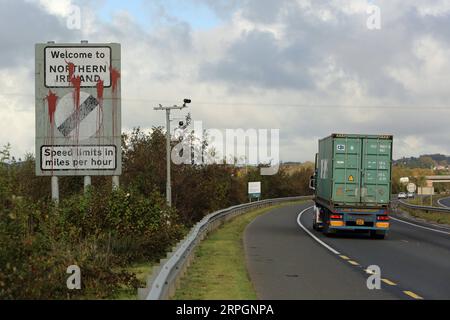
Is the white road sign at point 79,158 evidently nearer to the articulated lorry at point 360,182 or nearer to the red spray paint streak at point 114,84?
the red spray paint streak at point 114,84

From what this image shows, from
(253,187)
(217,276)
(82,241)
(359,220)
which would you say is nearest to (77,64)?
(82,241)

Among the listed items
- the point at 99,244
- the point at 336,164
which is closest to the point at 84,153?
the point at 99,244

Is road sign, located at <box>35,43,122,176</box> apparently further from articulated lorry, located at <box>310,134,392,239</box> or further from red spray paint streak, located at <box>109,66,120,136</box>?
articulated lorry, located at <box>310,134,392,239</box>

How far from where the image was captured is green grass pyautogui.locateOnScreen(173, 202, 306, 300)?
442 inches

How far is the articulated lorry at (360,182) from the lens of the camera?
2600 cm

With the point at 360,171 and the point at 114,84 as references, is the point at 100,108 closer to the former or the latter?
the point at 114,84

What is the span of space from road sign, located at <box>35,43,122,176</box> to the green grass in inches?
172

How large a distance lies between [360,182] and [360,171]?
0.44 meters

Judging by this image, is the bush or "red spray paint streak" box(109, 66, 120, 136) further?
"red spray paint streak" box(109, 66, 120, 136)

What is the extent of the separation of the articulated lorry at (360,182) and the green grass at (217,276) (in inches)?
231

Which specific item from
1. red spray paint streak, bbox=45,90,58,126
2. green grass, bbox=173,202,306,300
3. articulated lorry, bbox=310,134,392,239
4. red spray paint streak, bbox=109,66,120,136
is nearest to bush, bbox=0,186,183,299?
green grass, bbox=173,202,306,300

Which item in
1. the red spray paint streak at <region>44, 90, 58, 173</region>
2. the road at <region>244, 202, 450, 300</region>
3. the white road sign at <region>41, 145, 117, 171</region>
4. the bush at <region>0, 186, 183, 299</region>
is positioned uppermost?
the red spray paint streak at <region>44, 90, 58, 173</region>
